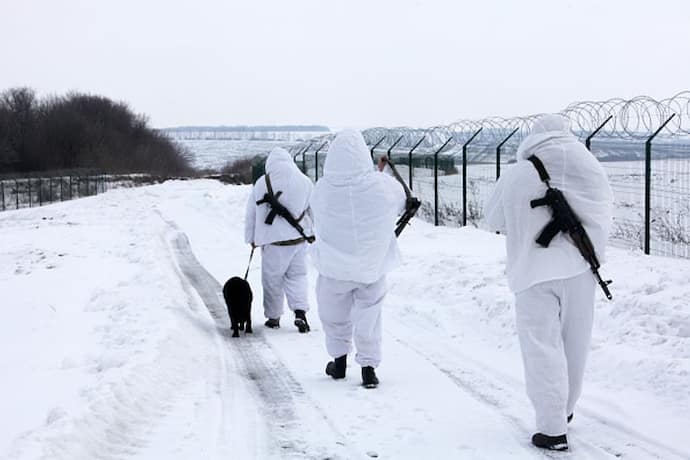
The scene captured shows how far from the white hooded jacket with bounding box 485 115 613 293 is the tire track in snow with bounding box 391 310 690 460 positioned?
3.48 feet

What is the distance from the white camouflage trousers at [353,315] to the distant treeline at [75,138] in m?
82.9

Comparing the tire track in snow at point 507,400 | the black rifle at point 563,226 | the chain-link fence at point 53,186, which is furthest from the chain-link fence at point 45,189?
the black rifle at point 563,226

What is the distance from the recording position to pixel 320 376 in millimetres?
7137

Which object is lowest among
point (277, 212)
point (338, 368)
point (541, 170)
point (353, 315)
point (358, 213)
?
point (338, 368)

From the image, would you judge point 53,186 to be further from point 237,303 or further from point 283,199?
point 237,303

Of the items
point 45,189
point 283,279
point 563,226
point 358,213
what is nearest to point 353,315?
point 358,213

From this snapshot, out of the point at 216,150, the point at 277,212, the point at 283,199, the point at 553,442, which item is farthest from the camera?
the point at 216,150

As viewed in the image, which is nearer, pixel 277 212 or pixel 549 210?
pixel 549 210

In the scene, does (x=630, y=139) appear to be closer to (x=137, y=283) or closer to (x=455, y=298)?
(x=455, y=298)

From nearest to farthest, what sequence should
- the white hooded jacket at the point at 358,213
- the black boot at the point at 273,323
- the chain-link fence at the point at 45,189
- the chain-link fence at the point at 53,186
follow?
the white hooded jacket at the point at 358,213
the black boot at the point at 273,323
the chain-link fence at the point at 45,189
the chain-link fence at the point at 53,186

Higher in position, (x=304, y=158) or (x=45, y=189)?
(x=304, y=158)

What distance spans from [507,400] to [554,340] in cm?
127

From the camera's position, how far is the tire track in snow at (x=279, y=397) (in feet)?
16.7

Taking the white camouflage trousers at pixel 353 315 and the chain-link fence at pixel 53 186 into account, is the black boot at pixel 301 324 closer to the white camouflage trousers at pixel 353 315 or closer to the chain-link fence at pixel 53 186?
the white camouflage trousers at pixel 353 315
